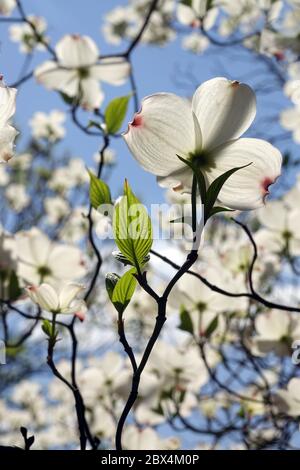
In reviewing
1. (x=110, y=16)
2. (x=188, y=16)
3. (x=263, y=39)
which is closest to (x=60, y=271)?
(x=263, y=39)

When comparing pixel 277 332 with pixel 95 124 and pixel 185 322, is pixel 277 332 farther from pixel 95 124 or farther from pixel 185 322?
pixel 95 124

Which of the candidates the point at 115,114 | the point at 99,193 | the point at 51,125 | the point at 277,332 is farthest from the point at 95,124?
the point at 51,125

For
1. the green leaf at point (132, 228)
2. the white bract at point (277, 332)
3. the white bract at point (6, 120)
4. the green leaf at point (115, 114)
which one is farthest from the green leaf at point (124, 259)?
the white bract at point (277, 332)

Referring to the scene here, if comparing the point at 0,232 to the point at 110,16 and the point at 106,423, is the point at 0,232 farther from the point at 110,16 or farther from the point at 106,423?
the point at 110,16

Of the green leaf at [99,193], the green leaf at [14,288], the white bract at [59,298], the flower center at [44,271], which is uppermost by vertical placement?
the green leaf at [99,193]

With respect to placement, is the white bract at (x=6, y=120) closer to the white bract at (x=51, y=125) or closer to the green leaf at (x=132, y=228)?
the green leaf at (x=132, y=228)

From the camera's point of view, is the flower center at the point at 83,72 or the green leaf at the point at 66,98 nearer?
the green leaf at the point at 66,98

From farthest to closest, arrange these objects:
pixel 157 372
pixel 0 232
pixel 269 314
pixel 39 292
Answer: pixel 157 372 → pixel 269 314 → pixel 0 232 → pixel 39 292
